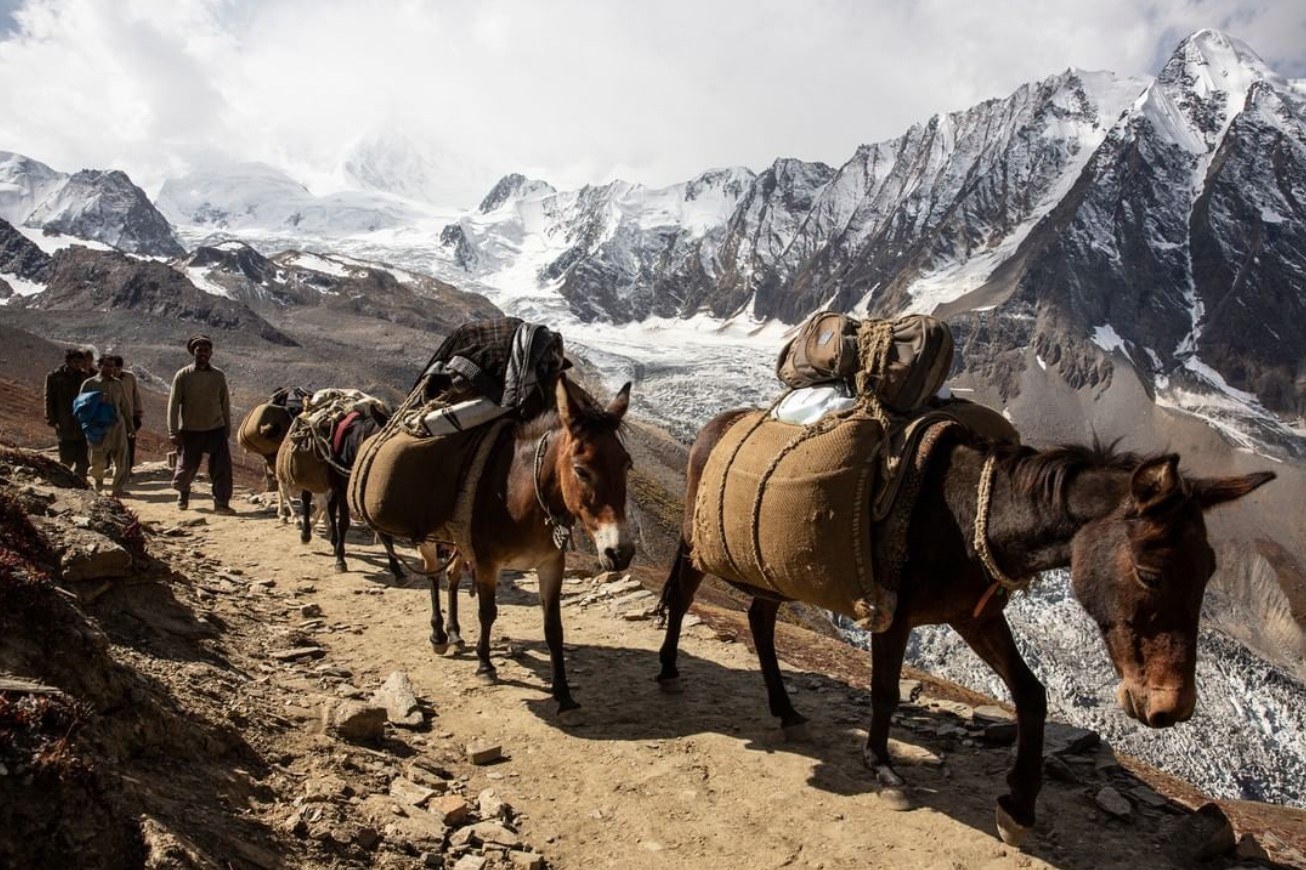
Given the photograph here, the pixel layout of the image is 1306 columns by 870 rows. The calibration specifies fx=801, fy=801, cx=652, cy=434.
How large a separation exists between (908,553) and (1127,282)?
492 ft

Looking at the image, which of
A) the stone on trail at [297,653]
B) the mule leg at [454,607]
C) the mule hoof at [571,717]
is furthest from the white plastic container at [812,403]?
the stone on trail at [297,653]

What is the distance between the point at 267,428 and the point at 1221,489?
37.8 ft

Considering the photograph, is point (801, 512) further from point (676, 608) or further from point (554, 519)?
point (676, 608)

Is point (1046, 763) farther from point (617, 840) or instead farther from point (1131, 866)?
point (617, 840)

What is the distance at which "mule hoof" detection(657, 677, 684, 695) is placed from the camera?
5.82m

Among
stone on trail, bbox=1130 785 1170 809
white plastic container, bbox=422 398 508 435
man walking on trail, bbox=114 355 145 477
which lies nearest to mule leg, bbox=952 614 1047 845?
stone on trail, bbox=1130 785 1170 809

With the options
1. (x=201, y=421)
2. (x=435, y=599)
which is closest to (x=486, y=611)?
(x=435, y=599)

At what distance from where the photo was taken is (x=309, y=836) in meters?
3.27

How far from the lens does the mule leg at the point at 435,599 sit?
6543 mm

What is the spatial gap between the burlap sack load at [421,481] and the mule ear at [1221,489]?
14.4ft

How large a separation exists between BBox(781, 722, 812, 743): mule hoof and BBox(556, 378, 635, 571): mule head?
4.84ft

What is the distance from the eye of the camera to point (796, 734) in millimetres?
4980

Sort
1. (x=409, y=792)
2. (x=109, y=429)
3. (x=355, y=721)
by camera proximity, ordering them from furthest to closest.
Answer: (x=109, y=429) < (x=355, y=721) < (x=409, y=792)

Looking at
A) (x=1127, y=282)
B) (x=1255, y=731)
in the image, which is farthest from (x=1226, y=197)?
(x=1255, y=731)
